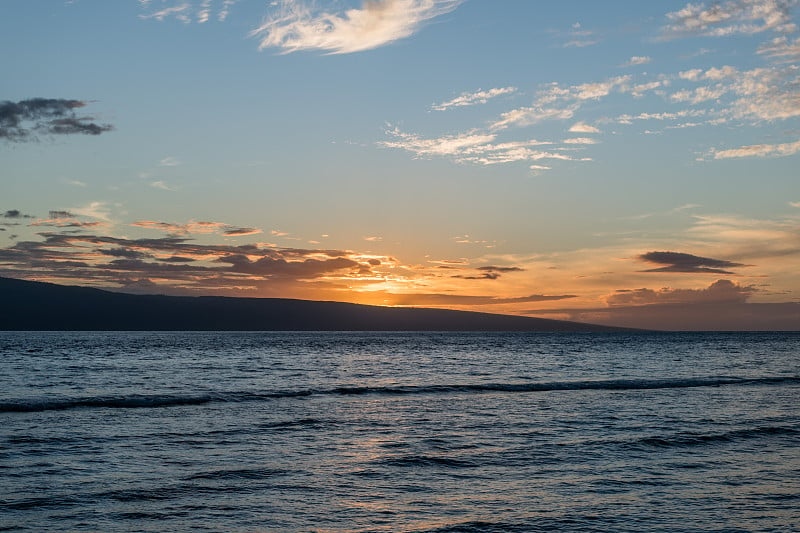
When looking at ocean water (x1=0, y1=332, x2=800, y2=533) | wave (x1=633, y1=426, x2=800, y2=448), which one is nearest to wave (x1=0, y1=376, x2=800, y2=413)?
ocean water (x1=0, y1=332, x2=800, y2=533)

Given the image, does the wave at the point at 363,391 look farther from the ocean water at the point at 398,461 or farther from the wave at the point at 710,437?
the wave at the point at 710,437

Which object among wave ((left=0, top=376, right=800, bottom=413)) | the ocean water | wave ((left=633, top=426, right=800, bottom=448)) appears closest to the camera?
the ocean water

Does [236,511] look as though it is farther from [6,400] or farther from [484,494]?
[6,400]

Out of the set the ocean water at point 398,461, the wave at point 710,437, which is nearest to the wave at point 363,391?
the ocean water at point 398,461

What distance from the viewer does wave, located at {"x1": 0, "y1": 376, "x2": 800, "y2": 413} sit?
122ft

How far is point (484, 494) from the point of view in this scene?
56.4 feet

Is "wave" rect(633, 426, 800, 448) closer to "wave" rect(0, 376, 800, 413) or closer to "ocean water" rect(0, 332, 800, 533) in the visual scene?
"ocean water" rect(0, 332, 800, 533)

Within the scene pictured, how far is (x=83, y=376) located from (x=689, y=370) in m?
60.2

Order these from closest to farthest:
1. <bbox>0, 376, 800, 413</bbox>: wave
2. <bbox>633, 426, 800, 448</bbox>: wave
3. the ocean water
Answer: the ocean water
<bbox>633, 426, 800, 448</bbox>: wave
<bbox>0, 376, 800, 413</bbox>: wave

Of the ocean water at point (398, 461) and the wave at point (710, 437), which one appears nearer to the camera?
the ocean water at point (398, 461)

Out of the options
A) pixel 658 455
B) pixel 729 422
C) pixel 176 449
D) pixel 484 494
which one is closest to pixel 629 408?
pixel 729 422

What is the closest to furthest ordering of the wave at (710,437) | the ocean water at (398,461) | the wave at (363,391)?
the ocean water at (398,461), the wave at (710,437), the wave at (363,391)

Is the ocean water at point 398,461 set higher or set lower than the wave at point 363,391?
higher

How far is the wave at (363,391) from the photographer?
37250 millimetres
